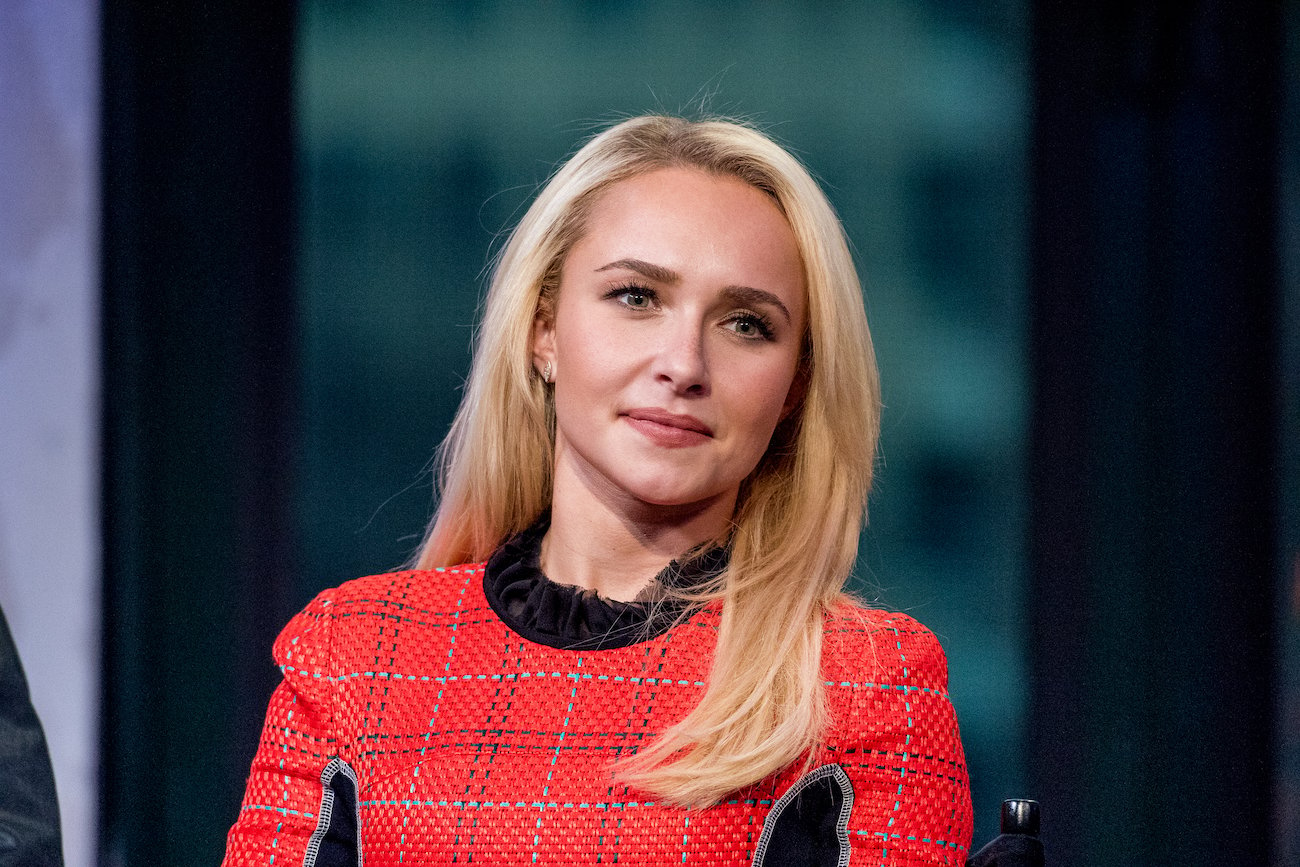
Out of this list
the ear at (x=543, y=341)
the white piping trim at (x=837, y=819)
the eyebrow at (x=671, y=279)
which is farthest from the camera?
the ear at (x=543, y=341)

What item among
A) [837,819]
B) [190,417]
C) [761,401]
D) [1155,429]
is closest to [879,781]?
[837,819]

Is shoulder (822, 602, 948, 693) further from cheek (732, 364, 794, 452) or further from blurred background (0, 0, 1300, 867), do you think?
blurred background (0, 0, 1300, 867)

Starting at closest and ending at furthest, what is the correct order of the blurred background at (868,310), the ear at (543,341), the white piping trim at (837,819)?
the white piping trim at (837,819) → the ear at (543,341) → the blurred background at (868,310)

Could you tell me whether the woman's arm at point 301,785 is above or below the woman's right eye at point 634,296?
below

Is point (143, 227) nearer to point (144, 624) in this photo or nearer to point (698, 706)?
point (144, 624)

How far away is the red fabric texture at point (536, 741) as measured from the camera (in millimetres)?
1349

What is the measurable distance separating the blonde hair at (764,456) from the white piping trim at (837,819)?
3cm

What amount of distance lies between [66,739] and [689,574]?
146 centimetres

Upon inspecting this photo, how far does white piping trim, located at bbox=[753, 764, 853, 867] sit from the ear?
548mm

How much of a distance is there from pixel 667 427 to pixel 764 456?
234mm

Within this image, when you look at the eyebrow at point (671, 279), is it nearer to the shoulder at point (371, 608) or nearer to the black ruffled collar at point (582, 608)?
the black ruffled collar at point (582, 608)

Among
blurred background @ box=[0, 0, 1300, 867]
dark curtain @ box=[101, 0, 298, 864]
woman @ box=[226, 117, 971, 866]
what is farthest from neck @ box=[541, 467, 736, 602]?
dark curtain @ box=[101, 0, 298, 864]

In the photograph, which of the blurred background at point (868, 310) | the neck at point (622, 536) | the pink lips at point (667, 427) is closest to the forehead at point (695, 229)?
the pink lips at point (667, 427)

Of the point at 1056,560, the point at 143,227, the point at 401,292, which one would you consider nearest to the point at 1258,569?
the point at 1056,560
